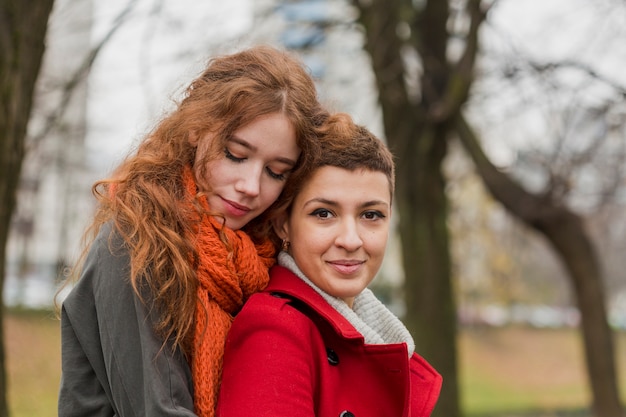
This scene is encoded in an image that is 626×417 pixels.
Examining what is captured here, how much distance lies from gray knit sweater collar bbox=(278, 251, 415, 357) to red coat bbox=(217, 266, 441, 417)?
4cm

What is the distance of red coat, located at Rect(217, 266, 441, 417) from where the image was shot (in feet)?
7.63

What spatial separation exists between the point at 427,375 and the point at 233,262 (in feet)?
2.94

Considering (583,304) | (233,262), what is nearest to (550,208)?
(583,304)

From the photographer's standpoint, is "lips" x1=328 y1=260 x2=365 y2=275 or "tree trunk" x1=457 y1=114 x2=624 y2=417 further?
"tree trunk" x1=457 y1=114 x2=624 y2=417

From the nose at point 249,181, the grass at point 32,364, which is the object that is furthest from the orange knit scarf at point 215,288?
the grass at point 32,364

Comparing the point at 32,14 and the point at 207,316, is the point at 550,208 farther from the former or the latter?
the point at 207,316

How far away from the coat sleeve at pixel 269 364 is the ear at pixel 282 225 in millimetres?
366

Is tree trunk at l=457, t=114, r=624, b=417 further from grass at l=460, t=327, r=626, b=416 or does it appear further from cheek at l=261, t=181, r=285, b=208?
cheek at l=261, t=181, r=285, b=208

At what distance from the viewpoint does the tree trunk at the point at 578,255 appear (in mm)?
9141

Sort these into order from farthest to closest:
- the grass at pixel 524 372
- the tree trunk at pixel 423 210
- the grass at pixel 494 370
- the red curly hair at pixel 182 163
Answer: the grass at pixel 524 372 → the grass at pixel 494 370 → the tree trunk at pixel 423 210 → the red curly hair at pixel 182 163

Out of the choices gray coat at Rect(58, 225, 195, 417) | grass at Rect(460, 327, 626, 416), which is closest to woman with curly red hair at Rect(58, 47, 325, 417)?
gray coat at Rect(58, 225, 195, 417)

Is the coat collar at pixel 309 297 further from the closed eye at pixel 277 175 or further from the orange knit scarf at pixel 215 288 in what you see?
the closed eye at pixel 277 175

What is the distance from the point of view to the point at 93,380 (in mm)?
2570

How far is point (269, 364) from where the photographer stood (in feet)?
7.68
